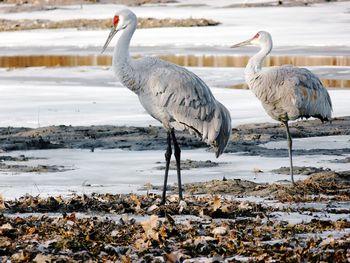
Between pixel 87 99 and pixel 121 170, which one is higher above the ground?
pixel 121 170

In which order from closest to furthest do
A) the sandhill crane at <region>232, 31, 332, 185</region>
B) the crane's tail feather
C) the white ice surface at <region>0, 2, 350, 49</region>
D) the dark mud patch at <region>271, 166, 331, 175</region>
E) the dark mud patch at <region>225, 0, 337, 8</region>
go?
the crane's tail feather → the dark mud patch at <region>271, 166, 331, 175</region> → the sandhill crane at <region>232, 31, 332, 185</region> → the white ice surface at <region>0, 2, 350, 49</region> → the dark mud patch at <region>225, 0, 337, 8</region>

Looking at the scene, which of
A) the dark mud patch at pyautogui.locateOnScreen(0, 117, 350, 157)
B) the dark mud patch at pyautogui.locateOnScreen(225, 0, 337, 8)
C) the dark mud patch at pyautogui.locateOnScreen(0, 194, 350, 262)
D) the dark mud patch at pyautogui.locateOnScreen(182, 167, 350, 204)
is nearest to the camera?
the dark mud patch at pyautogui.locateOnScreen(0, 194, 350, 262)

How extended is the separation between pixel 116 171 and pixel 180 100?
98.3 inches

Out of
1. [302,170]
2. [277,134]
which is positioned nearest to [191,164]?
[302,170]

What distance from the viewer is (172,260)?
733 centimetres

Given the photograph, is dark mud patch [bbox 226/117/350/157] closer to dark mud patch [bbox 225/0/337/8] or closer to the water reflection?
the water reflection

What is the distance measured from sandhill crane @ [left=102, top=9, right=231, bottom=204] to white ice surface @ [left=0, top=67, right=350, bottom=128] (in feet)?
21.2

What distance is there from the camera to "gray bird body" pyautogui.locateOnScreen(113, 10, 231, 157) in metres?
11.0

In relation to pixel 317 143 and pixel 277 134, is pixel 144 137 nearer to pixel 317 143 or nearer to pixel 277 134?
pixel 277 134

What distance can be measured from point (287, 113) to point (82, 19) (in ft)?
114

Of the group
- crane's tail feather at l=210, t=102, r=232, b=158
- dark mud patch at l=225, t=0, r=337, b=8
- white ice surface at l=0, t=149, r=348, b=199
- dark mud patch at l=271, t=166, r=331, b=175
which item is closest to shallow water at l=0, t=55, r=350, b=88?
white ice surface at l=0, t=149, r=348, b=199

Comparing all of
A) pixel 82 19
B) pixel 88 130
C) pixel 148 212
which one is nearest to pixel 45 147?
pixel 88 130

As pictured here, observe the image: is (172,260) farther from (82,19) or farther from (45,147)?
(82,19)

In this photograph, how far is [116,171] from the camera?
13227mm
